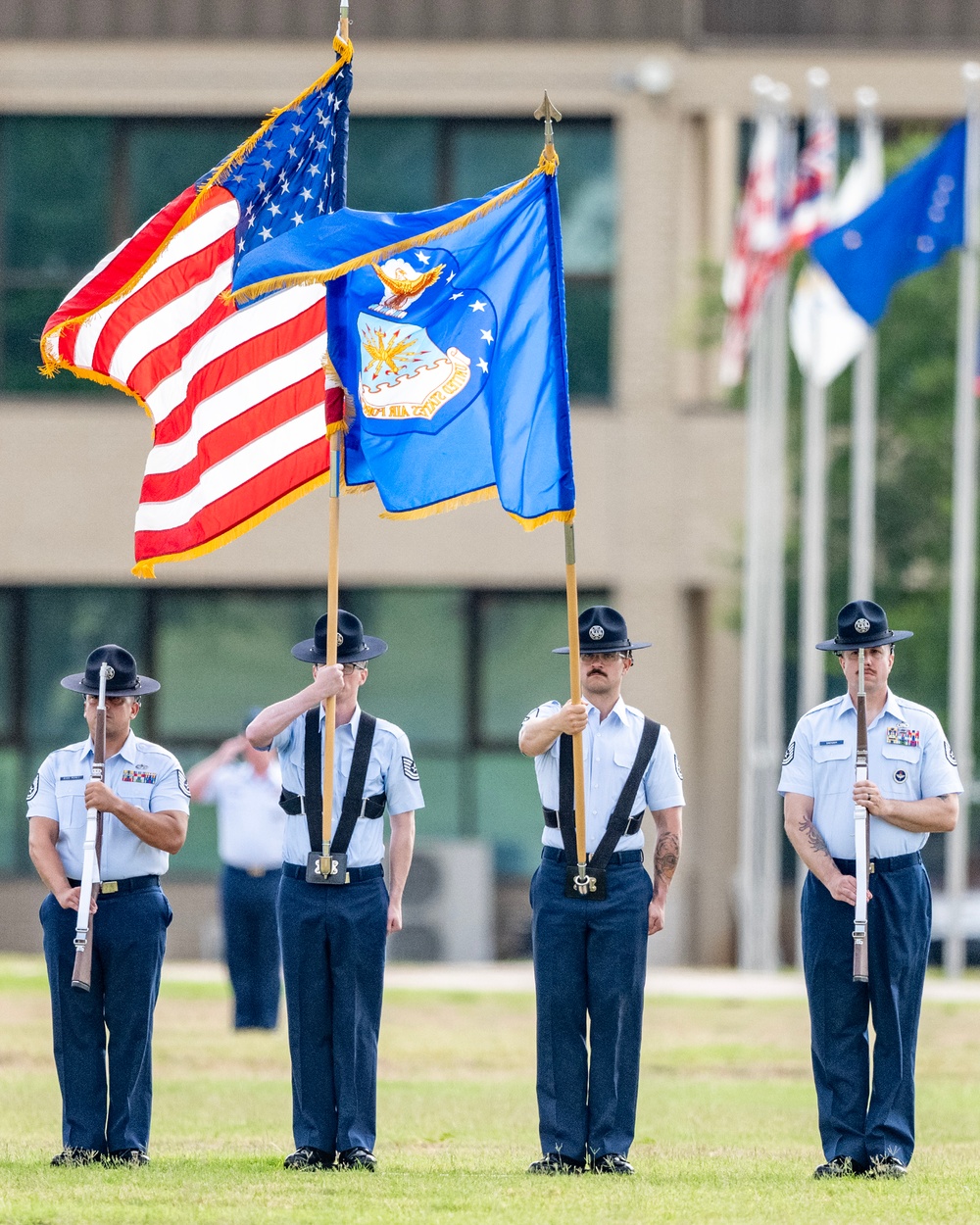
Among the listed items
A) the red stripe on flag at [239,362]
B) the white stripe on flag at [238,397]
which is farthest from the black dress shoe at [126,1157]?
the red stripe on flag at [239,362]

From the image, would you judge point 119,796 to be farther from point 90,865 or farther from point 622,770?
point 622,770

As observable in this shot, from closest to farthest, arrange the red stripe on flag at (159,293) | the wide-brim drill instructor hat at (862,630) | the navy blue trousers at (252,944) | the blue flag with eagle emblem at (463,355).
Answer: the wide-brim drill instructor hat at (862,630)
the blue flag with eagle emblem at (463,355)
the red stripe on flag at (159,293)
the navy blue trousers at (252,944)

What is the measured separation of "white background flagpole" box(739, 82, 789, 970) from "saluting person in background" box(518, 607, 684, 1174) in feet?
41.7

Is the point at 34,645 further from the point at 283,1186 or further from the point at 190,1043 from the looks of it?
the point at 283,1186

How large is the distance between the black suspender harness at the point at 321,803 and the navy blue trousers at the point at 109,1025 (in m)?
0.58

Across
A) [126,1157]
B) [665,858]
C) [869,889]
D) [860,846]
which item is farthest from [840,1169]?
[126,1157]

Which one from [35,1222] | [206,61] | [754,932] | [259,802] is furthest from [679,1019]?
[206,61]

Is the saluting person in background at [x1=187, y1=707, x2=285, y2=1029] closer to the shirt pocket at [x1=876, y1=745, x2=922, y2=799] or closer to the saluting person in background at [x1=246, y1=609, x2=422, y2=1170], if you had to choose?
the saluting person in background at [x1=246, y1=609, x2=422, y2=1170]

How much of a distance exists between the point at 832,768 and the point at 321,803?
6.18 feet

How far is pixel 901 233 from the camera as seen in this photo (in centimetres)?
1841

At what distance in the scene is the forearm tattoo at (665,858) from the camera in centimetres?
883

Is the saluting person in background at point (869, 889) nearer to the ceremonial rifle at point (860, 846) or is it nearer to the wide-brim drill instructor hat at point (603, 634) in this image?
the ceremonial rifle at point (860, 846)

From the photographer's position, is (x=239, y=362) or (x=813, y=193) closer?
(x=239, y=362)

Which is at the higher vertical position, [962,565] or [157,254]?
[157,254]
